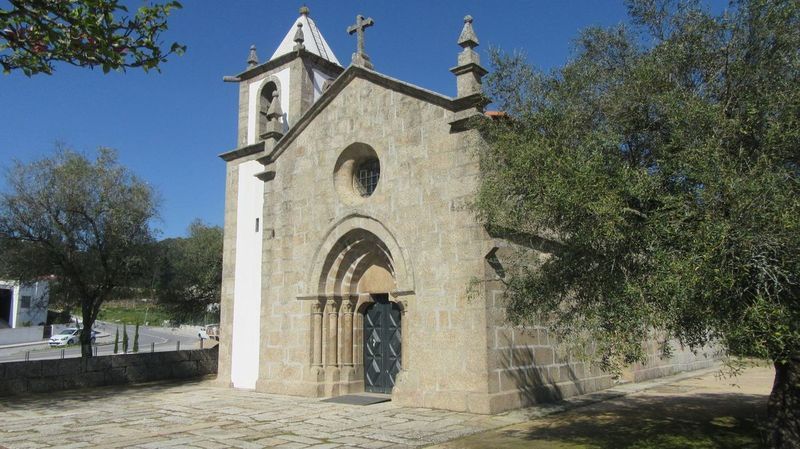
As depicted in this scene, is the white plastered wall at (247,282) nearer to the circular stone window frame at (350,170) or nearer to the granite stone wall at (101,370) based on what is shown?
the circular stone window frame at (350,170)

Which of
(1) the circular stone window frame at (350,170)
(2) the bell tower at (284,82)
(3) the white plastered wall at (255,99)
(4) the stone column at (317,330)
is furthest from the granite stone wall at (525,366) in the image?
(3) the white plastered wall at (255,99)

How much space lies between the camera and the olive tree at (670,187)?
5.56 m

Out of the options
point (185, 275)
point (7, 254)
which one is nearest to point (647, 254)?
point (7, 254)

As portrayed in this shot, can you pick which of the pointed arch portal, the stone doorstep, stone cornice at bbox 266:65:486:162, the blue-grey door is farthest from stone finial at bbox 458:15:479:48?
the stone doorstep

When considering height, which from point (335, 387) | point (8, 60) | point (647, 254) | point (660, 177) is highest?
point (8, 60)

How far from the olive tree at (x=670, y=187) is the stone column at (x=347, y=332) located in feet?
21.0

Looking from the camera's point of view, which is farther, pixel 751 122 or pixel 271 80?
pixel 271 80

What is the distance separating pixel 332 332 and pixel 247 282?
368cm

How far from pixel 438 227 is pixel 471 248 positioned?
3.24 ft

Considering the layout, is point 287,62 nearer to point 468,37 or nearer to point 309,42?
point 309,42

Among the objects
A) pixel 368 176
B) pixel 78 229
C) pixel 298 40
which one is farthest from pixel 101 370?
pixel 298 40

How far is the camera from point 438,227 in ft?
39.2

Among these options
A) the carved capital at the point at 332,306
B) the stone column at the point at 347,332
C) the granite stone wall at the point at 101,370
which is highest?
the carved capital at the point at 332,306

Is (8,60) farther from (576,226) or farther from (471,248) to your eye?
(471,248)
